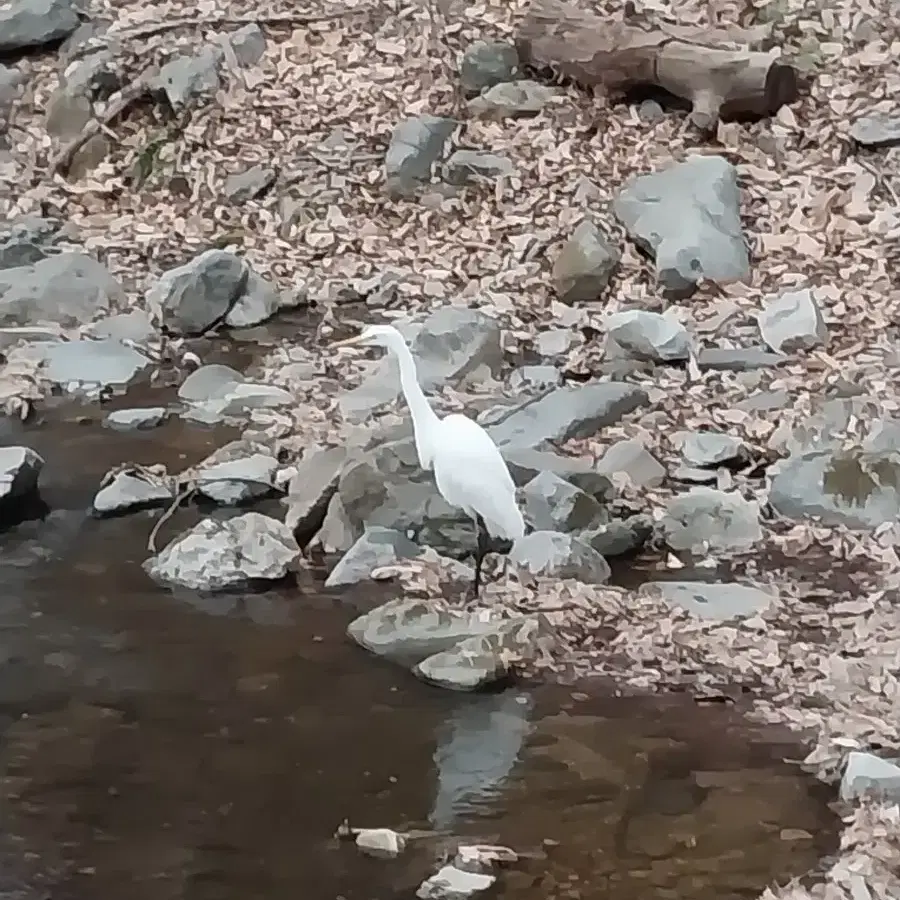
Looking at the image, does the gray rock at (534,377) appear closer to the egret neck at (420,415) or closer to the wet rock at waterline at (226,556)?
the egret neck at (420,415)

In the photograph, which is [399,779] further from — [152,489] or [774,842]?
[152,489]

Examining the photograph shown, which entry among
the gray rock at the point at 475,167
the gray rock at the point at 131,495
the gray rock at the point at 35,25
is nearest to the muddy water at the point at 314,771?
the gray rock at the point at 131,495

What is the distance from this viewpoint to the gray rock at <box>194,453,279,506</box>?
529 cm

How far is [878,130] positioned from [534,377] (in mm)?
2135

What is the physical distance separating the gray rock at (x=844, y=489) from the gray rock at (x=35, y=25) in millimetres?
5910

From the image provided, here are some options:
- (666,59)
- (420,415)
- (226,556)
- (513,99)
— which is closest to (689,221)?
(666,59)

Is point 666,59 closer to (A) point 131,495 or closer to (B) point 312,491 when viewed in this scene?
(B) point 312,491

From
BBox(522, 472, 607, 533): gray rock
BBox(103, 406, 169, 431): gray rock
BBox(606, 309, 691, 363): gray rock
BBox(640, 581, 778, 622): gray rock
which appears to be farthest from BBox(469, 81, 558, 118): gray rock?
BBox(640, 581, 778, 622): gray rock

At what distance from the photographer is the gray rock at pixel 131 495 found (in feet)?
17.2

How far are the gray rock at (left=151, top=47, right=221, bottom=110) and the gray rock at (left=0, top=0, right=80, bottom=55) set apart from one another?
985 mm

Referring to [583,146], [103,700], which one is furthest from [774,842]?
[583,146]

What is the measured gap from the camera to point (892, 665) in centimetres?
414

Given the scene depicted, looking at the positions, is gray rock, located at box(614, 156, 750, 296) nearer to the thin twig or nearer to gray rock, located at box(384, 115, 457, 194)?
gray rock, located at box(384, 115, 457, 194)

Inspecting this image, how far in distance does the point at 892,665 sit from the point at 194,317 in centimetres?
376
